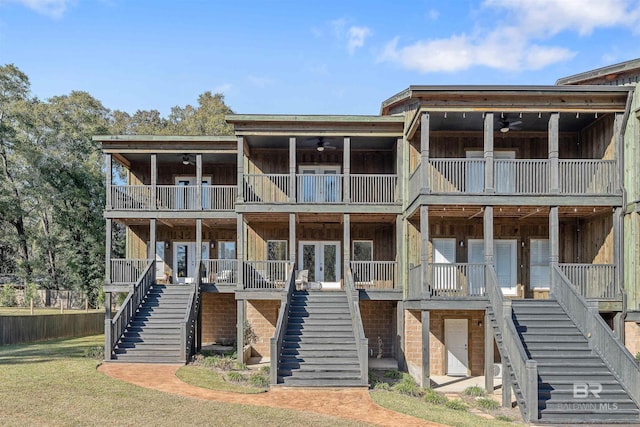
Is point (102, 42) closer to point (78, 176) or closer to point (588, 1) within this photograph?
point (588, 1)

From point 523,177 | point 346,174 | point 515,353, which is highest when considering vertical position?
point 346,174

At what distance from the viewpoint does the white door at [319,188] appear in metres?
19.7

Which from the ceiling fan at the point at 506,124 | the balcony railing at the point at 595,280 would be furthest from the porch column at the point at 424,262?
the balcony railing at the point at 595,280

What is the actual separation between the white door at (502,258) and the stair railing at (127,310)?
11.8 m

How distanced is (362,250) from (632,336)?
974cm

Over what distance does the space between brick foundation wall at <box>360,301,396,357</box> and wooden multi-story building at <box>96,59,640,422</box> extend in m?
0.05

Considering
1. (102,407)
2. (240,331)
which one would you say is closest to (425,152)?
(240,331)

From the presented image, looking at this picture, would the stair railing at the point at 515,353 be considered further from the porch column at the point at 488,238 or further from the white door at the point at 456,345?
the white door at the point at 456,345

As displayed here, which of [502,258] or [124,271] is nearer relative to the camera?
[502,258]

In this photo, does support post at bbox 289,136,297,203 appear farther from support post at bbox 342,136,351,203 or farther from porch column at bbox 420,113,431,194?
porch column at bbox 420,113,431,194

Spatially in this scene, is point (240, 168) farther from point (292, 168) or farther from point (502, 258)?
point (502, 258)

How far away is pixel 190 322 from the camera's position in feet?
59.2

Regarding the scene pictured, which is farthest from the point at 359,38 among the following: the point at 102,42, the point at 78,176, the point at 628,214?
the point at 78,176

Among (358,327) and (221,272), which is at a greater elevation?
(221,272)
